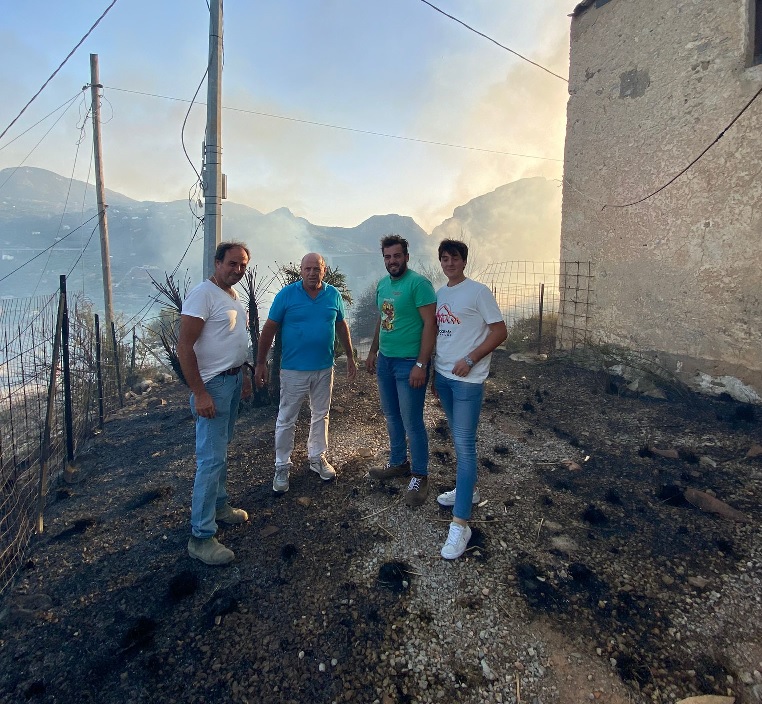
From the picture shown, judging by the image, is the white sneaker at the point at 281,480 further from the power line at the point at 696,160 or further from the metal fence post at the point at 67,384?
the power line at the point at 696,160

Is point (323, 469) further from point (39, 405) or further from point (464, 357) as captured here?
point (39, 405)

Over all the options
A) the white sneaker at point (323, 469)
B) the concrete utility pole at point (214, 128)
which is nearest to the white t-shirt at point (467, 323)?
the white sneaker at point (323, 469)

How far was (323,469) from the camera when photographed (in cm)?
400

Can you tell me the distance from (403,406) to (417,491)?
74 cm

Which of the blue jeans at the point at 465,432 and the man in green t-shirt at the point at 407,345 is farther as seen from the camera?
the man in green t-shirt at the point at 407,345

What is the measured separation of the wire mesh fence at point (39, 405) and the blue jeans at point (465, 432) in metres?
3.05

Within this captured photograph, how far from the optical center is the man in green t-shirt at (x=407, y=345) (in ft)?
10.7

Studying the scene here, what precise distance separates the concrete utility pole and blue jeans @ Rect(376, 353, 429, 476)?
332 centimetres

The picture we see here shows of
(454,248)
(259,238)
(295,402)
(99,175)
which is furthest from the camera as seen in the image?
(259,238)

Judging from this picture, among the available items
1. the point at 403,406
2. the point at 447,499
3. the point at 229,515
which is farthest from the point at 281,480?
the point at 447,499

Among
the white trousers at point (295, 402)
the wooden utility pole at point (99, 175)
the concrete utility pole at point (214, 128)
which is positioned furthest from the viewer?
the wooden utility pole at point (99, 175)

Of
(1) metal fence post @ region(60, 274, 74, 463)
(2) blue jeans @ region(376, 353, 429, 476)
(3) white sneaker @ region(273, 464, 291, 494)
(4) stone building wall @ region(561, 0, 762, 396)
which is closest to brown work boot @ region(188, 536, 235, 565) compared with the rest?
(3) white sneaker @ region(273, 464, 291, 494)

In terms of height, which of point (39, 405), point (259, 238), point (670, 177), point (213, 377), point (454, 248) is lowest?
point (39, 405)

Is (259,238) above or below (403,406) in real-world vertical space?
above
